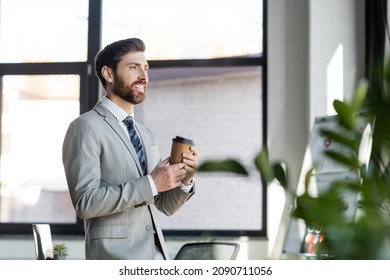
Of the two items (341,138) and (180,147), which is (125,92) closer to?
(180,147)

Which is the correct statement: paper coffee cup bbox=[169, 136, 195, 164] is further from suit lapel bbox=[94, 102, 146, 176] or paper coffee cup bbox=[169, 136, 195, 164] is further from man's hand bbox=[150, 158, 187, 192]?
suit lapel bbox=[94, 102, 146, 176]

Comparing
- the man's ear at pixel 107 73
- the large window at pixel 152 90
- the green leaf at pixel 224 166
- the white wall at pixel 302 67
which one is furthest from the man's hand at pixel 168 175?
the large window at pixel 152 90

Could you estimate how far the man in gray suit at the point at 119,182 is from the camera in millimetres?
2273

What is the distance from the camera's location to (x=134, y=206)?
2.32m

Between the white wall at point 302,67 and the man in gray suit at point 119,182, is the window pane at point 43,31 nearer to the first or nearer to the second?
the white wall at point 302,67

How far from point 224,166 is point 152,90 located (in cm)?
617

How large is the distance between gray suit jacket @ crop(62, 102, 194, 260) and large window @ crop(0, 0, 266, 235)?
388 cm

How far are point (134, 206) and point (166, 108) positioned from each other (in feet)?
13.6

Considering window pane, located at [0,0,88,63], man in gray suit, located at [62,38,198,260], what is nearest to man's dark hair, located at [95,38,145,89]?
man in gray suit, located at [62,38,198,260]

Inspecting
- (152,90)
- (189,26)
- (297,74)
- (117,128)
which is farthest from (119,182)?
(189,26)

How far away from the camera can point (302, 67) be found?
20.2ft

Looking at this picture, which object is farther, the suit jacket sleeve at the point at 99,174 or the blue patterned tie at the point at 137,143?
the blue patterned tie at the point at 137,143

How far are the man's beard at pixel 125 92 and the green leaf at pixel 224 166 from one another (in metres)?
2.19
